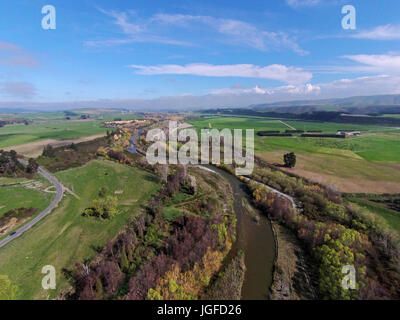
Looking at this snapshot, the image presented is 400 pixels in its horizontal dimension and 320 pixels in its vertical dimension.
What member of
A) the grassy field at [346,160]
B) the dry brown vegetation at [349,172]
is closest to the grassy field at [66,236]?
the dry brown vegetation at [349,172]

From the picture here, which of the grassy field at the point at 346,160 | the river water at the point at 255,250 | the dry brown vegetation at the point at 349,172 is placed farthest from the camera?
the grassy field at the point at 346,160

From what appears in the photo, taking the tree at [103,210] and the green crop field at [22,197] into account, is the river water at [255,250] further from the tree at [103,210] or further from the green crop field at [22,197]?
the green crop field at [22,197]

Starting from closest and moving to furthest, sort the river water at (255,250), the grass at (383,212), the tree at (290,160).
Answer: the river water at (255,250), the grass at (383,212), the tree at (290,160)

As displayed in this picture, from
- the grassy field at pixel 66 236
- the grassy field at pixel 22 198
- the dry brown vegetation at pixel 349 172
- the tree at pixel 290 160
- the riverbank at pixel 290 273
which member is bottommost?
the riverbank at pixel 290 273

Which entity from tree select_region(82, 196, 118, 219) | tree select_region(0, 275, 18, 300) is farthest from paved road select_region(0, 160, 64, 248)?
tree select_region(0, 275, 18, 300)

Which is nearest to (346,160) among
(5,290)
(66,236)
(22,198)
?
(66,236)

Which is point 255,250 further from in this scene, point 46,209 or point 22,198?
point 22,198
